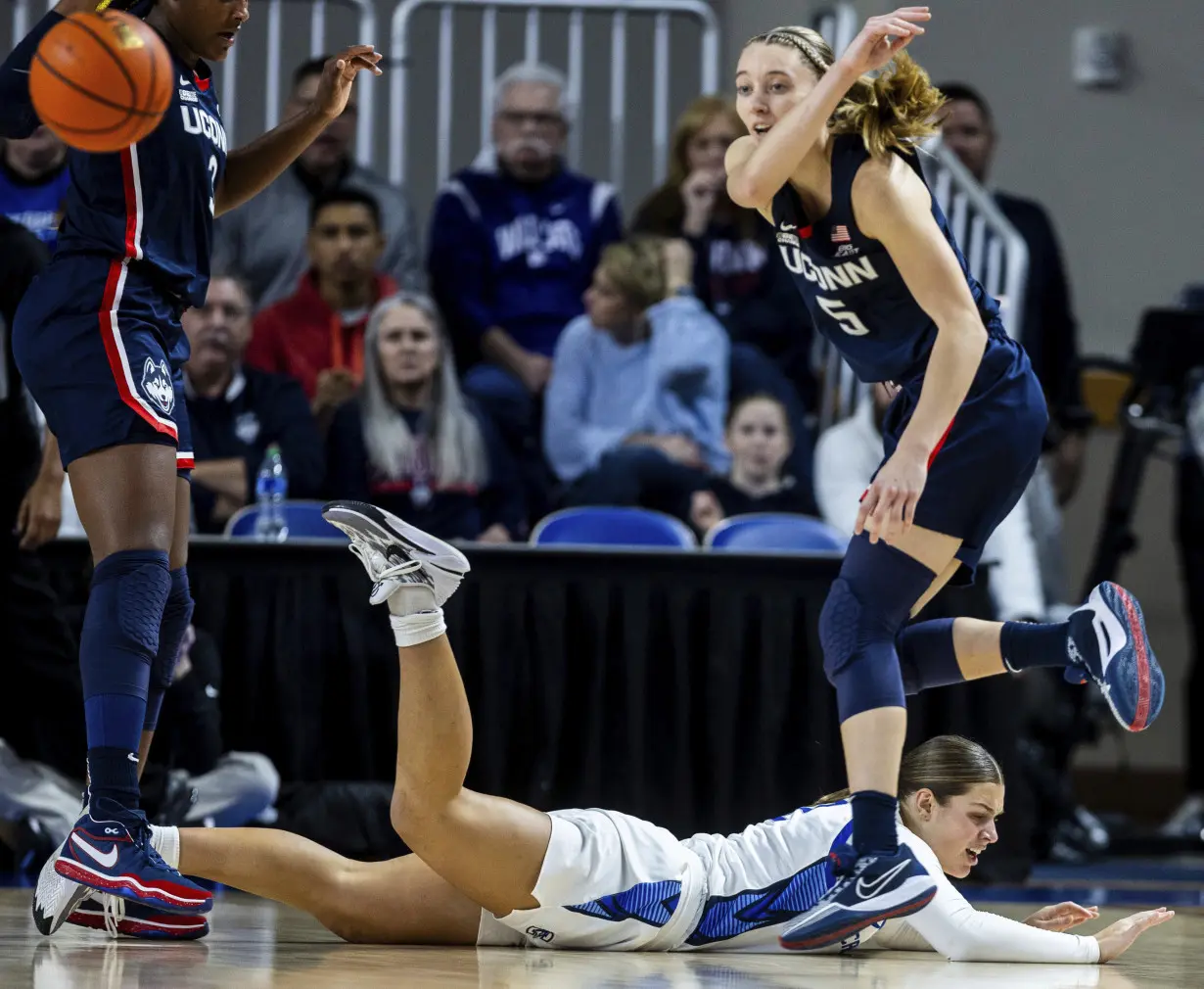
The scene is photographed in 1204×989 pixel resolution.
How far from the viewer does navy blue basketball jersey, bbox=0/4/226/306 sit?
3191 millimetres

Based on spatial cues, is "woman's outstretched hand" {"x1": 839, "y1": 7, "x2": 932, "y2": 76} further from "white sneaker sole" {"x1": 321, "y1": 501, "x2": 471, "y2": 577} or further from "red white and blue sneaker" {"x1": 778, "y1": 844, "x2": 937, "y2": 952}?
"red white and blue sneaker" {"x1": 778, "y1": 844, "x2": 937, "y2": 952}

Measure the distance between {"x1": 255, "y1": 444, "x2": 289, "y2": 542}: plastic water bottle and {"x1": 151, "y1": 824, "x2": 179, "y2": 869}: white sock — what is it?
6.78 ft

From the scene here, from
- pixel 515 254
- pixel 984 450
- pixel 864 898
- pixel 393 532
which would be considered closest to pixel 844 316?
pixel 984 450

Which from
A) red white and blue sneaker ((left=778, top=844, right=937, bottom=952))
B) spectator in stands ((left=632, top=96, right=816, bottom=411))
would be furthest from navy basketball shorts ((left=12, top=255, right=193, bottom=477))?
spectator in stands ((left=632, top=96, right=816, bottom=411))

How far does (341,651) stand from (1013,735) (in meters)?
2.05

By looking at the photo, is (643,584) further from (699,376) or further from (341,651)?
(699,376)

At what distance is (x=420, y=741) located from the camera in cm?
306

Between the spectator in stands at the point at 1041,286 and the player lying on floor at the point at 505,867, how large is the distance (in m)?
4.58

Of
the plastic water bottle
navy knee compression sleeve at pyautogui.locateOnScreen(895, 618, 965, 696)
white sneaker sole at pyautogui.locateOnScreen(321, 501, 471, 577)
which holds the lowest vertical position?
the plastic water bottle

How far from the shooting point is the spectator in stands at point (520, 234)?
7219 millimetres

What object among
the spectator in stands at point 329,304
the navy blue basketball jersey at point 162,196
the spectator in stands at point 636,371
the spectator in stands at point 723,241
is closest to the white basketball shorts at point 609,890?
the navy blue basketball jersey at point 162,196

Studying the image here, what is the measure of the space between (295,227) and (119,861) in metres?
4.55

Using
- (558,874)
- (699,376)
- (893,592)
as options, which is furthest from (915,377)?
(699,376)

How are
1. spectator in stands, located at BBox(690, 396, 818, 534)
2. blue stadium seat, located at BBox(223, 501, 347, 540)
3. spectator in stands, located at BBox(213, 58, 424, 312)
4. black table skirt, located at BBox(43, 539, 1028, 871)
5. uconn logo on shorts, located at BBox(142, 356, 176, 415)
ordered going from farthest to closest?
spectator in stands, located at BBox(213, 58, 424, 312), spectator in stands, located at BBox(690, 396, 818, 534), blue stadium seat, located at BBox(223, 501, 347, 540), black table skirt, located at BBox(43, 539, 1028, 871), uconn logo on shorts, located at BBox(142, 356, 176, 415)
